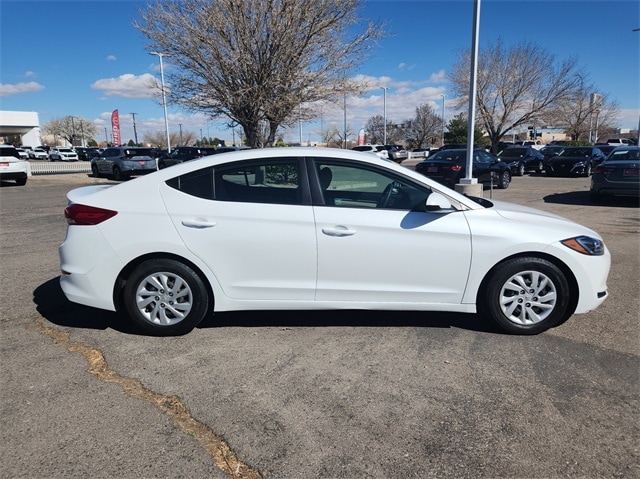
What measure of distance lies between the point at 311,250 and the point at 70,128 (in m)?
125

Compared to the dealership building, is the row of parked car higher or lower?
lower

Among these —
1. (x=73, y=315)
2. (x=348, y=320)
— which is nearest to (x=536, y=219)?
(x=348, y=320)

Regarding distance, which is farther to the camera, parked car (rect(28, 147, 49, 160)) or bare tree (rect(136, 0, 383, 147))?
parked car (rect(28, 147, 49, 160))

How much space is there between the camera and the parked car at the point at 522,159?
79.8 feet

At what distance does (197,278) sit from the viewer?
400 centimetres

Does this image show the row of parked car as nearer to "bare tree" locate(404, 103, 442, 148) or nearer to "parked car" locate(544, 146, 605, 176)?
"parked car" locate(544, 146, 605, 176)

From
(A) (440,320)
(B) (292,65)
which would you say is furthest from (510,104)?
(A) (440,320)

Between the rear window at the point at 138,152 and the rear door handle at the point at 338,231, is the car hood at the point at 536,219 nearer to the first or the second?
the rear door handle at the point at 338,231

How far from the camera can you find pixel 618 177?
11938 millimetres

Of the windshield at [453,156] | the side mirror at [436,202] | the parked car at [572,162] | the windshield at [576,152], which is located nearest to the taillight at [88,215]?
the side mirror at [436,202]

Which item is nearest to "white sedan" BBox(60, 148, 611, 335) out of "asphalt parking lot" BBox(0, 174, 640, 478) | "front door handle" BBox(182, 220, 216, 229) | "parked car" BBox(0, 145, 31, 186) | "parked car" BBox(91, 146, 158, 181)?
"front door handle" BBox(182, 220, 216, 229)

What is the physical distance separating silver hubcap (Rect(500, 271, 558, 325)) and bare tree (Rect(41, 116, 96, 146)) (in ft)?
393

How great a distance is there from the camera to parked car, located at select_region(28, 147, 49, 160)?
57.6m

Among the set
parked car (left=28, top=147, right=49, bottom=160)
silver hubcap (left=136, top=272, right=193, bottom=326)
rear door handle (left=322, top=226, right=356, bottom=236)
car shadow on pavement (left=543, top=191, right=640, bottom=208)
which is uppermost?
parked car (left=28, top=147, right=49, bottom=160)
